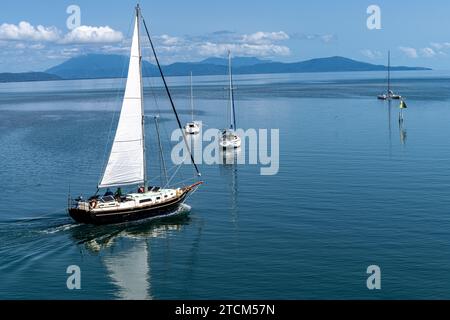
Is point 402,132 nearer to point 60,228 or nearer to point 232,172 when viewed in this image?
point 232,172

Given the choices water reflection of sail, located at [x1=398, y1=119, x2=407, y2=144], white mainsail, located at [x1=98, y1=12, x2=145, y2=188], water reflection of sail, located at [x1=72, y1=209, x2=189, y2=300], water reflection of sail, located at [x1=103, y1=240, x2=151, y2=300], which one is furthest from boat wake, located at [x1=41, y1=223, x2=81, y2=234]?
water reflection of sail, located at [x1=398, y1=119, x2=407, y2=144]

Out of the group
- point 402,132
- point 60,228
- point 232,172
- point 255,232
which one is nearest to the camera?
point 255,232

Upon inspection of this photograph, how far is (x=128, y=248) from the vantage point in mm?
52688

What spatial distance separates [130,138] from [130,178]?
14.9ft

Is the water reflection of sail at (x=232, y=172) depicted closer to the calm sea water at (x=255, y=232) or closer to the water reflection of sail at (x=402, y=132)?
the calm sea water at (x=255, y=232)

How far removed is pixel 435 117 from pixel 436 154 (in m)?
58.9

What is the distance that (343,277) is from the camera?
43844 millimetres

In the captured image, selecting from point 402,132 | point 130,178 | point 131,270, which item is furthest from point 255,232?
point 402,132

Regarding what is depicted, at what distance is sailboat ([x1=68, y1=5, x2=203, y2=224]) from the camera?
58375 millimetres

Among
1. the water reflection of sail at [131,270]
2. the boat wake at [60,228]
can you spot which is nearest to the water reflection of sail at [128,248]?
the water reflection of sail at [131,270]

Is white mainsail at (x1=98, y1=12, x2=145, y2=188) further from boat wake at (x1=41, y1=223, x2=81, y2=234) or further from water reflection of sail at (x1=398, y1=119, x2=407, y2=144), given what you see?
water reflection of sail at (x1=398, y1=119, x2=407, y2=144)

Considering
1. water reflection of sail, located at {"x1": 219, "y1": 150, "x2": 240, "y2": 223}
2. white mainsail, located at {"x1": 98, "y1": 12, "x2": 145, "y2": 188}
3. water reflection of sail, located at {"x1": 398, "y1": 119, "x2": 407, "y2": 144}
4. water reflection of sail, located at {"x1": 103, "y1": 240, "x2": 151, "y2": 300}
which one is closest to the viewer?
water reflection of sail, located at {"x1": 103, "y1": 240, "x2": 151, "y2": 300}

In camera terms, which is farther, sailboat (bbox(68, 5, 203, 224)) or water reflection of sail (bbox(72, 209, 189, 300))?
sailboat (bbox(68, 5, 203, 224))
